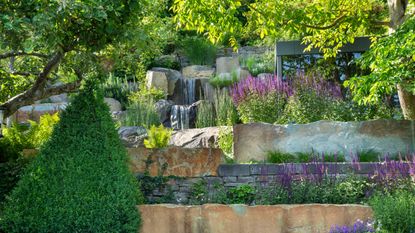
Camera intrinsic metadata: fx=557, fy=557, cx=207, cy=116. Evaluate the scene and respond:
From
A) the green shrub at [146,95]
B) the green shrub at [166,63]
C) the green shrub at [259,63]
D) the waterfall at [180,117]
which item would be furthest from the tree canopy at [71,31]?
the green shrub at [166,63]

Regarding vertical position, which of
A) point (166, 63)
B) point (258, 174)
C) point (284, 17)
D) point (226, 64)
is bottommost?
point (258, 174)

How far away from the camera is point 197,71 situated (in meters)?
17.6

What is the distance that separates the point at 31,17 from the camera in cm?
492

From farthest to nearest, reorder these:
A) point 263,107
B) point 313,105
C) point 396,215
→ point 263,107, point 313,105, point 396,215

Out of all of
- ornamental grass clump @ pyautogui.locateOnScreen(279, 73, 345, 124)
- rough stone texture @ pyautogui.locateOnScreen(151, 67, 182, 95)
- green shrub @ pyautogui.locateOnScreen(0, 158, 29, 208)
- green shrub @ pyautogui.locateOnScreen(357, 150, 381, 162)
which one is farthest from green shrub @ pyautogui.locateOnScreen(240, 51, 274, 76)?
green shrub @ pyautogui.locateOnScreen(0, 158, 29, 208)

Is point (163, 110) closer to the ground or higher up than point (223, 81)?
closer to the ground

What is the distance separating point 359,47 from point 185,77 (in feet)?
20.0

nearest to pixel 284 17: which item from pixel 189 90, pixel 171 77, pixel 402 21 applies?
pixel 402 21

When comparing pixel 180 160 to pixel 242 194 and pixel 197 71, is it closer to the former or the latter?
pixel 242 194

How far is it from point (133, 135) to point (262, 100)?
2630 millimetres

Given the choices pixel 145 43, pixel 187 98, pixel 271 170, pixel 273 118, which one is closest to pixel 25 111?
pixel 187 98

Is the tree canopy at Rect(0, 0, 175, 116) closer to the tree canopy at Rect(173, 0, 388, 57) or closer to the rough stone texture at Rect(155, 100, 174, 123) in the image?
the tree canopy at Rect(173, 0, 388, 57)

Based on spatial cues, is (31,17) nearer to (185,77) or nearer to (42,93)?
(42,93)

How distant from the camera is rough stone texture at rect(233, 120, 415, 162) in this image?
8.15m
